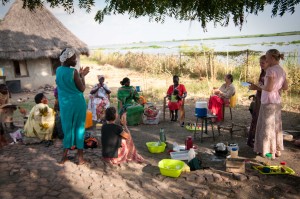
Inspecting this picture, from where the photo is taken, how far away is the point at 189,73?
16.1 meters

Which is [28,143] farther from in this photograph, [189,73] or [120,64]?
[120,64]

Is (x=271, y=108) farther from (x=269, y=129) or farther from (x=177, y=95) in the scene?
(x=177, y=95)

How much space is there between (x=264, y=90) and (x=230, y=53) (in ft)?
37.5

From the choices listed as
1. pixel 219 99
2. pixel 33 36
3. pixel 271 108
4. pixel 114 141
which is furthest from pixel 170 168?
pixel 33 36

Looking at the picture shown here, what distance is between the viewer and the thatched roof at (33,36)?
43.4ft

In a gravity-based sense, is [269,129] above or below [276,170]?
above

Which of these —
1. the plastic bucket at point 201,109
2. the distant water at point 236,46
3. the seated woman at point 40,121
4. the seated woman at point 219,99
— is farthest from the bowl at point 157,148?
the distant water at point 236,46

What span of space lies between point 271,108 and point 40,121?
14.6 ft

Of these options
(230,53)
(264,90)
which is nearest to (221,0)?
(264,90)

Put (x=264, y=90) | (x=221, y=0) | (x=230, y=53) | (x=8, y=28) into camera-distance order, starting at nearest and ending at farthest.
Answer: (x=221, y=0) < (x=264, y=90) < (x=8, y=28) < (x=230, y=53)

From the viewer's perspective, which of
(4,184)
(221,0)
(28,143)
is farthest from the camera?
(28,143)

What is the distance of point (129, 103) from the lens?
740 cm

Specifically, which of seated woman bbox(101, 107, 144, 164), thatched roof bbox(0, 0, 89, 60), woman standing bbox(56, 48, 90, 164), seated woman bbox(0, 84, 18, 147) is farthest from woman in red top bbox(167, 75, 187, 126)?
thatched roof bbox(0, 0, 89, 60)

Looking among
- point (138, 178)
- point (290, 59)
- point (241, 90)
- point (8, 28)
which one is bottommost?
point (138, 178)
